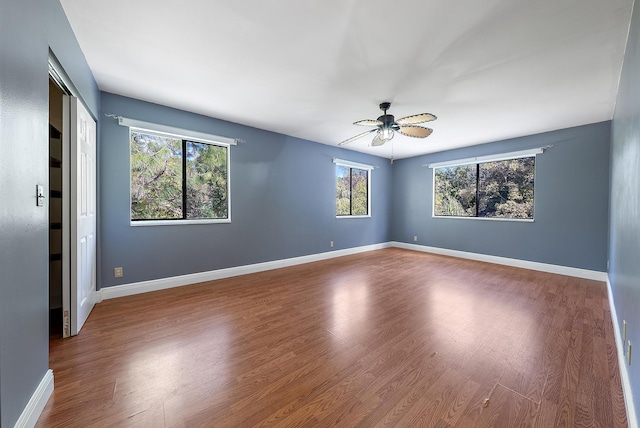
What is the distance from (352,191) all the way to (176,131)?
3.93 m

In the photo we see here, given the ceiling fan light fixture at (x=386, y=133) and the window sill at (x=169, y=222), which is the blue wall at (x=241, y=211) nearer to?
the window sill at (x=169, y=222)

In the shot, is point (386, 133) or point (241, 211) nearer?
point (386, 133)

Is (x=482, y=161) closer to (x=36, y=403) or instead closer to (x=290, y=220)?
(x=290, y=220)

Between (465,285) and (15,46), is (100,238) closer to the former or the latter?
(15,46)

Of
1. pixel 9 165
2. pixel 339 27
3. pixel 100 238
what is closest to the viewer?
pixel 9 165

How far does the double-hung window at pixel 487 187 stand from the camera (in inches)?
185

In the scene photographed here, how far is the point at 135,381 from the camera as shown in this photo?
5.31ft

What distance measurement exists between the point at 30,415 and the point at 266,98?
3234 millimetres

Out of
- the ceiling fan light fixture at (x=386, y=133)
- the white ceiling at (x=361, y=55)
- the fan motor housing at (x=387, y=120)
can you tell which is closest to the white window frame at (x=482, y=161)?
the white ceiling at (x=361, y=55)

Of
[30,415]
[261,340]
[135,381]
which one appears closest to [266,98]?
[261,340]

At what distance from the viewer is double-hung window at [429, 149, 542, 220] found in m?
4.70

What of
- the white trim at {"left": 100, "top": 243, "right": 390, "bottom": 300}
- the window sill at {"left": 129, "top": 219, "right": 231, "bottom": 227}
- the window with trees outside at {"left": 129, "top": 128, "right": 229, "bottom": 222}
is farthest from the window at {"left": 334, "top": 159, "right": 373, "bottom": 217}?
the window sill at {"left": 129, "top": 219, "right": 231, "bottom": 227}

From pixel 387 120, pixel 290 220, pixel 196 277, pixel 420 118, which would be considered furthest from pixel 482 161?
pixel 196 277

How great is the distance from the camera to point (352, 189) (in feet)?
20.2
